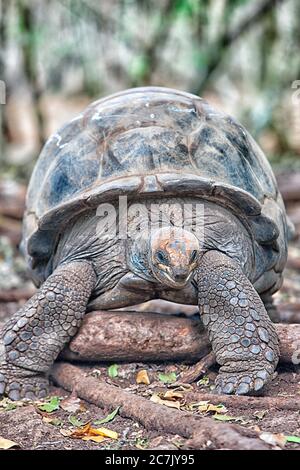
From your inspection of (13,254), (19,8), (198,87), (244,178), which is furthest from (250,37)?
(244,178)

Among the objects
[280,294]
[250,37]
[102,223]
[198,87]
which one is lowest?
[280,294]

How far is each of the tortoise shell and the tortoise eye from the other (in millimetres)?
399

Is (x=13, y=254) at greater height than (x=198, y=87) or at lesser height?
lesser

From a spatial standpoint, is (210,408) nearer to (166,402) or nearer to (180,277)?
(166,402)

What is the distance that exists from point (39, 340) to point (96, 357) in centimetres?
30

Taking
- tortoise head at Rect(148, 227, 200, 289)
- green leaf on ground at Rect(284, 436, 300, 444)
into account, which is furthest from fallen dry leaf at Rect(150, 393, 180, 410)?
green leaf on ground at Rect(284, 436, 300, 444)

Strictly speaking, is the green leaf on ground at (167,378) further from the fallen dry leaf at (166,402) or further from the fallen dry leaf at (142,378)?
the fallen dry leaf at (166,402)

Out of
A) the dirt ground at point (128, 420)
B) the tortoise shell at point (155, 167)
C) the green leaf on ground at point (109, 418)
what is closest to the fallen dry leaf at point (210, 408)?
the dirt ground at point (128, 420)

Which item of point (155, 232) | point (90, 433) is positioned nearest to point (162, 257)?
point (155, 232)

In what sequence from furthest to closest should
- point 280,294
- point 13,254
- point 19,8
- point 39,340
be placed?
point 19,8 < point 13,254 < point 280,294 < point 39,340

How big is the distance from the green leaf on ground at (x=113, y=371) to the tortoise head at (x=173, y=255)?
0.55 meters

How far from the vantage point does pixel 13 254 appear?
7676 mm

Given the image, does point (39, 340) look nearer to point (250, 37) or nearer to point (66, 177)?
point (66, 177)

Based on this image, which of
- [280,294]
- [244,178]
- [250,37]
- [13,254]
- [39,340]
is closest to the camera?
[39,340]
